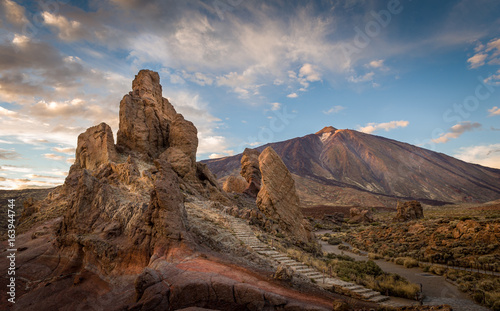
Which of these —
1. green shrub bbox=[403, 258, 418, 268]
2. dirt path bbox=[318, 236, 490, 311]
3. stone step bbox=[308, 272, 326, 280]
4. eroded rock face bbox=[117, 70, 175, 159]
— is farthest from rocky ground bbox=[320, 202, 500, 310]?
eroded rock face bbox=[117, 70, 175, 159]

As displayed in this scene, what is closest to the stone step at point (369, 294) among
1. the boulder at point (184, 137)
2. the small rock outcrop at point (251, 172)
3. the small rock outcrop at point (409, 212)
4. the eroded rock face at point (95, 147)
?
the boulder at point (184, 137)

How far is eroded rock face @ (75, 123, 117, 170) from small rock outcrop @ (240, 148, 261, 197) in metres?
26.3

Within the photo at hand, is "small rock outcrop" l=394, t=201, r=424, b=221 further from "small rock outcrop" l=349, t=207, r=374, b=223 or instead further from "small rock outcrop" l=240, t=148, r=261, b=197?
"small rock outcrop" l=240, t=148, r=261, b=197

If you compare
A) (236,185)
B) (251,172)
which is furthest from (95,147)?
(251,172)

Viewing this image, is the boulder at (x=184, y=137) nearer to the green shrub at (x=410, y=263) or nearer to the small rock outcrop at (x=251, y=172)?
the small rock outcrop at (x=251, y=172)

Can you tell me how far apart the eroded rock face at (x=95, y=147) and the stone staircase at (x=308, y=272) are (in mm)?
15656

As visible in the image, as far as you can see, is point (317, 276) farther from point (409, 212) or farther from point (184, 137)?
point (409, 212)

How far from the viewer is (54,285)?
10.8 meters

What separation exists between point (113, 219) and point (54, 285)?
347 cm

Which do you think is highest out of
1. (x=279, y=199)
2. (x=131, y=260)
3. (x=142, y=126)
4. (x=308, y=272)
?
(x=142, y=126)

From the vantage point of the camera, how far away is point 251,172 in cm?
4859

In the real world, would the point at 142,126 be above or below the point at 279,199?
above

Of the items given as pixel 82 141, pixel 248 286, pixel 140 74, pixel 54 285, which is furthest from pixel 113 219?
pixel 140 74

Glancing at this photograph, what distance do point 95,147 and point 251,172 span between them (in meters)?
28.6
